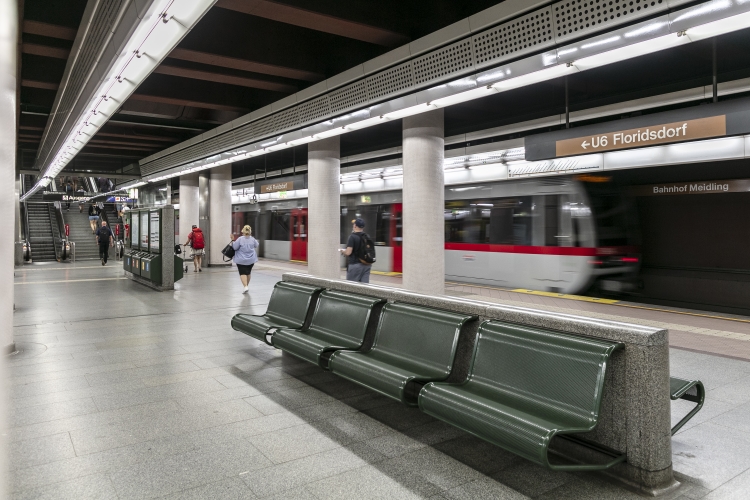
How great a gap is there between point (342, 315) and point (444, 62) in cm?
289

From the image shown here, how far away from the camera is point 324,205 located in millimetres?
10742

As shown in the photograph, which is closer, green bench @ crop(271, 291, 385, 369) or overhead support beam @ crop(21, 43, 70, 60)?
green bench @ crop(271, 291, 385, 369)

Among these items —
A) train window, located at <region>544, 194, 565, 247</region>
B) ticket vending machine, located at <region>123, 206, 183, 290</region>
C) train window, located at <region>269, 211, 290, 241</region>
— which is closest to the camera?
train window, located at <region>544, 194, 565, 247</region>

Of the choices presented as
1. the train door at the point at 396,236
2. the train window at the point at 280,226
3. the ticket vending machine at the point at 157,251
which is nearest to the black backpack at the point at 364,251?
the ticket vending machine at the point at 157,251

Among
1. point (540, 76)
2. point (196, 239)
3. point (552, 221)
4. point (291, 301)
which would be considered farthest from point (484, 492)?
point (196, 239)

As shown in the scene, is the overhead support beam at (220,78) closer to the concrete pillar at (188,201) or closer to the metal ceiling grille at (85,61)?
the metal ceiling grille at (85,61)

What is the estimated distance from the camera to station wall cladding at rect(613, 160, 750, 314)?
9260 mm

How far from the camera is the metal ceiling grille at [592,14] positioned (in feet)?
12.6

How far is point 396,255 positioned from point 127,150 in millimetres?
9300

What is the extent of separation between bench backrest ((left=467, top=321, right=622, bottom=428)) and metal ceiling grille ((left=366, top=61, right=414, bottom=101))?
11.7 ft

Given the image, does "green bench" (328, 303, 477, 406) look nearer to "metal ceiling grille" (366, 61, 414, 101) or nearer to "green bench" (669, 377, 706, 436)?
"green bench" (669, 377, 706, 436)

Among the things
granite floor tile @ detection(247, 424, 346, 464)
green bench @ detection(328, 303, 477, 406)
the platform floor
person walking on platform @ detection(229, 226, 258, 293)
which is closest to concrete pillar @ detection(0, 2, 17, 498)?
the platform floor

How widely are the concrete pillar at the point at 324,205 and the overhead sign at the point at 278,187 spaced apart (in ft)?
5.68

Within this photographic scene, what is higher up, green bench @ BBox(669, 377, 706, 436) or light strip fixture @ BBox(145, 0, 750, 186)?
light strip fixture @ BBox(145, 0, 750, 186)
